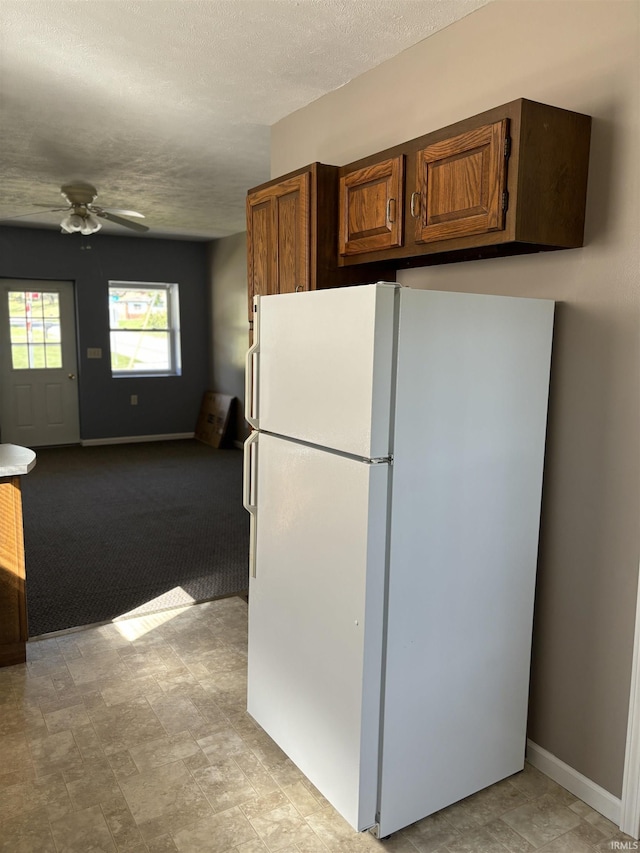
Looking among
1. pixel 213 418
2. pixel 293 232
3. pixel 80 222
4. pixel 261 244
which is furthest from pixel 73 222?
pixel 213 418

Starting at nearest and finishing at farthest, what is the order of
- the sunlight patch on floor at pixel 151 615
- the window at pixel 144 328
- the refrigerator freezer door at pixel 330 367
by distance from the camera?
the refrigerator freezer door at pixel 330 367
the sunlight patch on floor at pixel 151 615
the window at pixel 144 328

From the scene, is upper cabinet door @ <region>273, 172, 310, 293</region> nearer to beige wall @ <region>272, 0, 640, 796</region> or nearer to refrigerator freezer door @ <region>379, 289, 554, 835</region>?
beige wall @ <region>272, 0, 640, 796</region>

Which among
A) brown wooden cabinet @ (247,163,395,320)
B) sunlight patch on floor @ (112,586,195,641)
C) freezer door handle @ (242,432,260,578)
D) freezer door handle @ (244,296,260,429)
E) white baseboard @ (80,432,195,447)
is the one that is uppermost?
brown wooden cabinet @ (247,163,395,320)

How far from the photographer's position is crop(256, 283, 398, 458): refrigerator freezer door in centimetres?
172

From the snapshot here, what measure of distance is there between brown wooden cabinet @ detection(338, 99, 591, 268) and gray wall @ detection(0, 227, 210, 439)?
6109 mm

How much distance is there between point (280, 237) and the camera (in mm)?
2953

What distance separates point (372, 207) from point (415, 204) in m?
0.27

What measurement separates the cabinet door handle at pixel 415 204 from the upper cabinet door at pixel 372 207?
68 millimetres

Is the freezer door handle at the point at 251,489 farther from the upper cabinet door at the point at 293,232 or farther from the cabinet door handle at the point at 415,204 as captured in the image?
the cabinet door handle at the point at 415,204

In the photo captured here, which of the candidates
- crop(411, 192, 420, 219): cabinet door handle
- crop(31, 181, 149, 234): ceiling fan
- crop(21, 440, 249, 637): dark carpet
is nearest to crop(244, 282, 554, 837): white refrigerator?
crop(411, 192, 420, 219): cabinet door handle

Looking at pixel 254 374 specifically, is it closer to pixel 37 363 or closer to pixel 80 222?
pixel 80 222

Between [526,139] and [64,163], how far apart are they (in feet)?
11.8

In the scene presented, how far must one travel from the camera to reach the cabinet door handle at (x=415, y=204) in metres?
2.23

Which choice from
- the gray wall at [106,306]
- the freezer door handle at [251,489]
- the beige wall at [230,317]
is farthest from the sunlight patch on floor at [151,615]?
the gray wall at [106,306]
